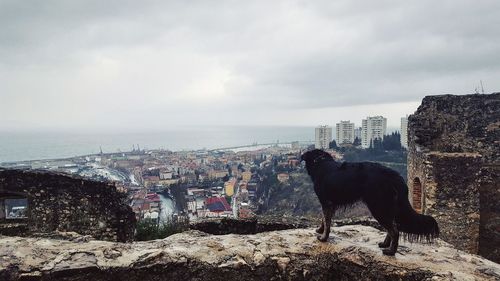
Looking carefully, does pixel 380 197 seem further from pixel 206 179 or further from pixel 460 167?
pixel 206 179

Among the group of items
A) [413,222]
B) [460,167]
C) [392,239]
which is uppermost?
[460,167]

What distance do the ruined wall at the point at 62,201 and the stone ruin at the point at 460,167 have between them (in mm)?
6598

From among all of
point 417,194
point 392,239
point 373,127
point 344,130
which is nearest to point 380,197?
point 392,239

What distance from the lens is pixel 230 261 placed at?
3316 mm

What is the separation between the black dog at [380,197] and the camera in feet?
11.1

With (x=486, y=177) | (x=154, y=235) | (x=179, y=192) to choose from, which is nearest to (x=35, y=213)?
(x=154, y=235)

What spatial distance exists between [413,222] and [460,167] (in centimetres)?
539

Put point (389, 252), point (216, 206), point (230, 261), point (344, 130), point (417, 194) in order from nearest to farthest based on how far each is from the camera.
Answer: point (230, 261)
point (389, 252)
point (417, 194)
point (216, 206)
point (344, 130)

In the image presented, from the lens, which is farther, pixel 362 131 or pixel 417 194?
pixel 362 131

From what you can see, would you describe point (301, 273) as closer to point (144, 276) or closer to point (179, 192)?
point (144, 276)

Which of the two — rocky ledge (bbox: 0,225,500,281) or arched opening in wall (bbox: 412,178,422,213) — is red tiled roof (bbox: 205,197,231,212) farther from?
rocky ledge (bbox: 0,225,500,281)

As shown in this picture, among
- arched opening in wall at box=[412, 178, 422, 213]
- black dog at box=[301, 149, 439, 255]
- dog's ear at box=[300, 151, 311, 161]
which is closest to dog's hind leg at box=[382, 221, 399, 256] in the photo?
black dog at box=[301, 149, 439, 255]

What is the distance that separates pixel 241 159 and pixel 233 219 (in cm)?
7845

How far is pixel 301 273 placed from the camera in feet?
11.1
